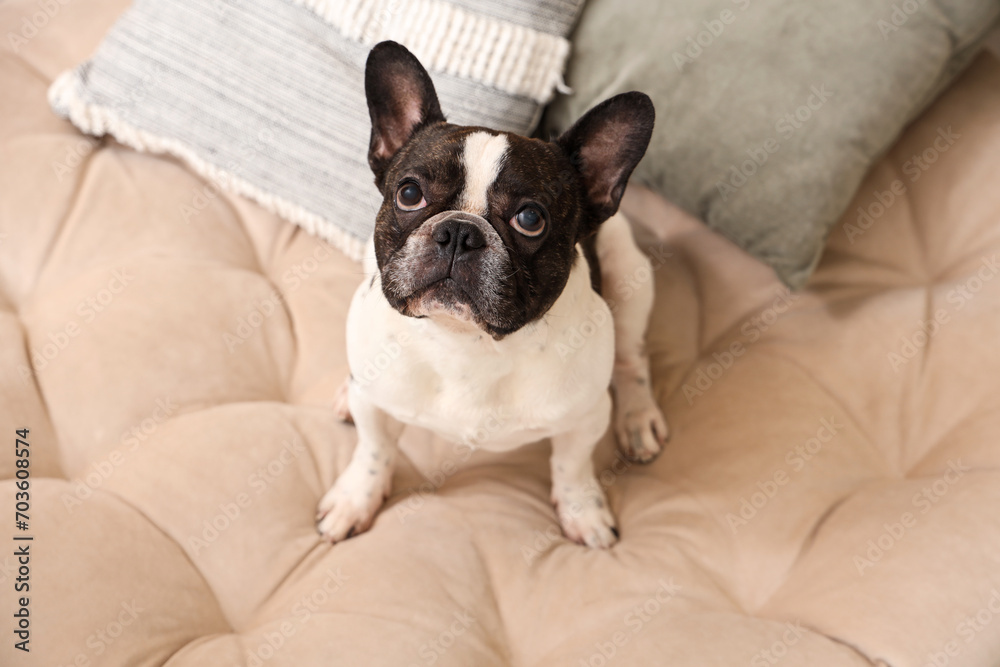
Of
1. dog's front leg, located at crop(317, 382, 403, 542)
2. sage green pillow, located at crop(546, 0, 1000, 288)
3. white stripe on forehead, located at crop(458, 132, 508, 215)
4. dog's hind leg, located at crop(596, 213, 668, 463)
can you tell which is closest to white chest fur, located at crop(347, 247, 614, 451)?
dog's front leg, located at crop(317, 382, 403, 542)

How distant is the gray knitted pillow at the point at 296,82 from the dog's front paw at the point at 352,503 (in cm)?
81

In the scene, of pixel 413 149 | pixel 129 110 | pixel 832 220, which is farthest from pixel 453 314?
pixel 129 110

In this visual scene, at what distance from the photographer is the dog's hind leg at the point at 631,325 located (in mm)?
1973

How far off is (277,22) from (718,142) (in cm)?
137

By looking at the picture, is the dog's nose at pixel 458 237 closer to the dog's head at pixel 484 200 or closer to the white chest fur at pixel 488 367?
the dog's head at pixel 484 200

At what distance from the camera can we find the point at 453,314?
1295mm

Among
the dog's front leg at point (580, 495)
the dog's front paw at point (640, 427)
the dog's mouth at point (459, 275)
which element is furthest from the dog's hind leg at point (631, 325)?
the dog's mouth at point (459, 275)

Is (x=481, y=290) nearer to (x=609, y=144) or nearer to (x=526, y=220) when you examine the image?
(x=526, y=220)

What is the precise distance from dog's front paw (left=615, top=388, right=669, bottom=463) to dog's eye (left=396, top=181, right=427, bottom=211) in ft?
3.15

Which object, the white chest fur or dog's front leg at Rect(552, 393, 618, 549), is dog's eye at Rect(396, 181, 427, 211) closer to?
the white chest fur

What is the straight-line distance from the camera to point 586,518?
1.78 meters

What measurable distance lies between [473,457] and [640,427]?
48 centimetres

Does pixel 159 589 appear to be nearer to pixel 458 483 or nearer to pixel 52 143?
pixel 458 483

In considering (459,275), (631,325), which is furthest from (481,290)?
(631,325)
